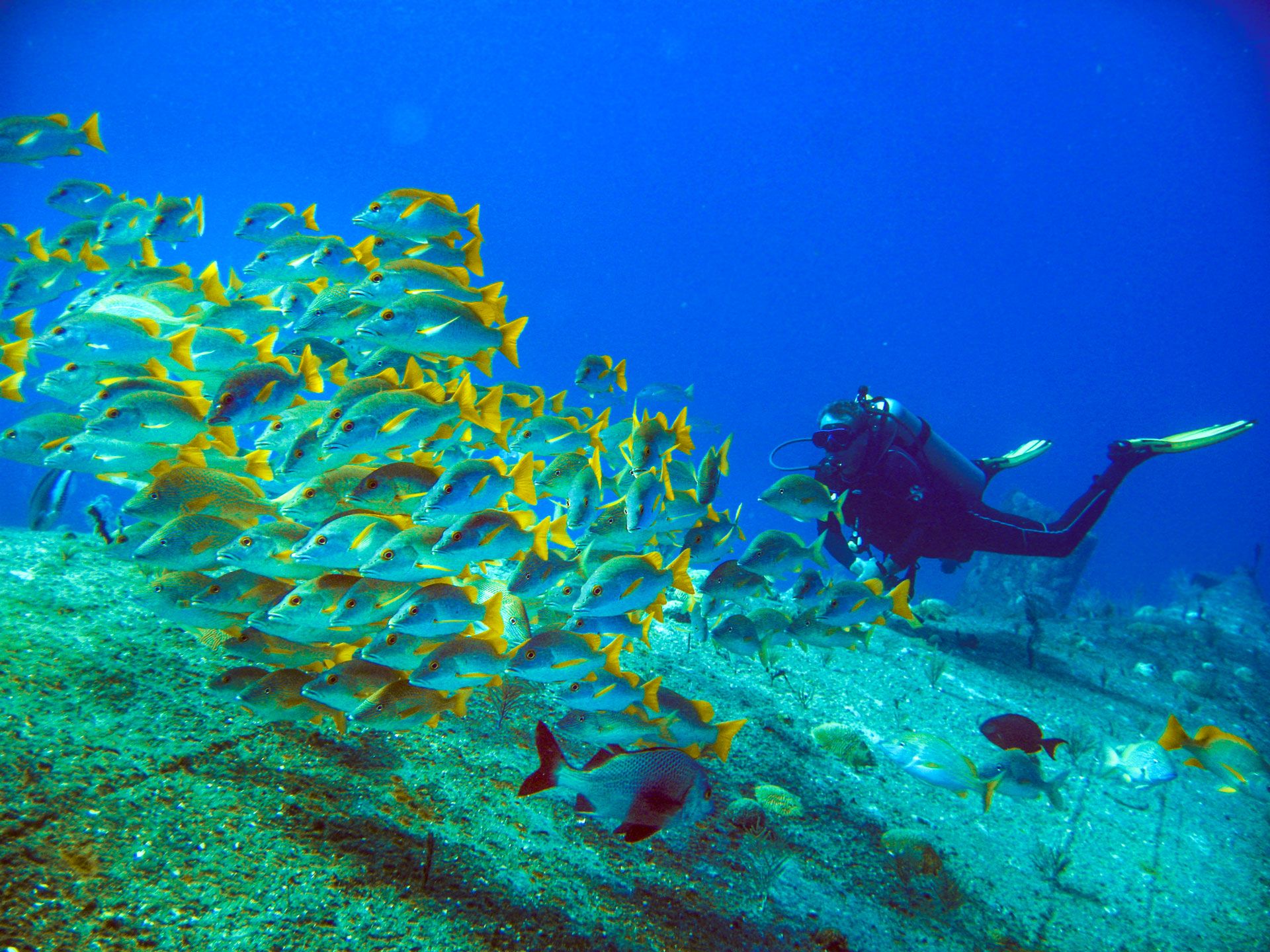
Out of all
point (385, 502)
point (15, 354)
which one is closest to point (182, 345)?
point (15, 354)

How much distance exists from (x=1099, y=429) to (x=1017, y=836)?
17652cm

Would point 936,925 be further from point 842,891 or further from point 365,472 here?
point 365,472

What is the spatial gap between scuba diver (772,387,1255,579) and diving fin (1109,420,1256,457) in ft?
0.06

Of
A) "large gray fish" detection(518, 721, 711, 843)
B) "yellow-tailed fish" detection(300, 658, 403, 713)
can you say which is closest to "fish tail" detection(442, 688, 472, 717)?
"yellow-tailed fish" detection(300, 658, 403, 713)

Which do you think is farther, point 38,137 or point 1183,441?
point 1183,441

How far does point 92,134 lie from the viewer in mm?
5262

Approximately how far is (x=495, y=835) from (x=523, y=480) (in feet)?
6.02

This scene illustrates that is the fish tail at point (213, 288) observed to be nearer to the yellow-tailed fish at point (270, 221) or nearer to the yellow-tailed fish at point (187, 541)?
the yellow-tailed fish at point (270, 221)

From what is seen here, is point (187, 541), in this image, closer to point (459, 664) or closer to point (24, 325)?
point (459, 664)

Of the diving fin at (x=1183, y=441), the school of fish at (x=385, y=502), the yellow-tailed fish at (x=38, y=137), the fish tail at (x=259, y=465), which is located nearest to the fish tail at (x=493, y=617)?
the school of fish at (x=385, y=502)

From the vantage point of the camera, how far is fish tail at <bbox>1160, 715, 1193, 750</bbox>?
3.74 m

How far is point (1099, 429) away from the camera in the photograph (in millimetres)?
136625

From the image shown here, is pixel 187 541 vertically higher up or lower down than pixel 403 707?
higher up

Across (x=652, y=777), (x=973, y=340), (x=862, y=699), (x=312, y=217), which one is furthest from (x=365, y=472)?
(x=973, y=340)
